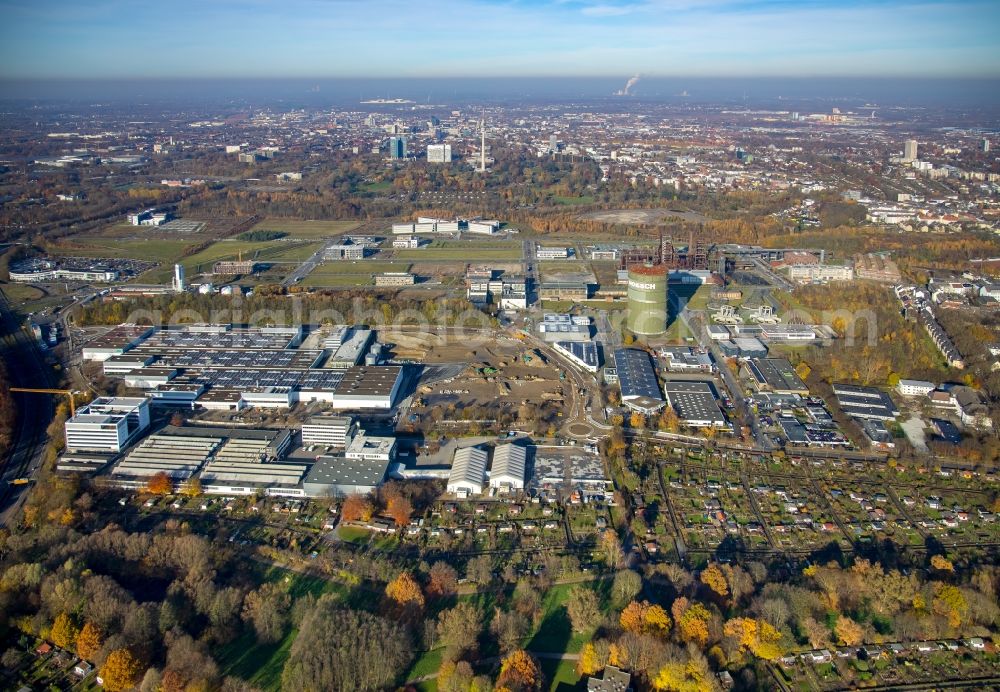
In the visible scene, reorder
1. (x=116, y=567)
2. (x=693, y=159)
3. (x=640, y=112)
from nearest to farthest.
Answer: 1. (x=116, y=567)
2. (x=693, y=159)
3. (x=640, y=112)

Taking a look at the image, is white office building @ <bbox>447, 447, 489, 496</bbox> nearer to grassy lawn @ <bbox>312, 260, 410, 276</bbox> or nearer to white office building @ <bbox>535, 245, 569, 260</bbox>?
grassy lawn @ <bbox>312, 260, 410, 276</bbox>

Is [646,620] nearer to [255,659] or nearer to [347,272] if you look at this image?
[255,659]

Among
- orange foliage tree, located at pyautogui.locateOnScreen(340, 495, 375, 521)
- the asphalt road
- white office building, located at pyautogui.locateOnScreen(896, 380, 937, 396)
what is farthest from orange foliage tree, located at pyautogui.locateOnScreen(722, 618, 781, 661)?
the asphalt road

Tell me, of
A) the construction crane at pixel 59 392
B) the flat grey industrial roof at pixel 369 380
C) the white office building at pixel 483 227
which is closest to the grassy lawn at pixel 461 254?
the white office building at pixel 483 227

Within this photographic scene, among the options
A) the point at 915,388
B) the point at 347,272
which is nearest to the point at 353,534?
the point at 915,388

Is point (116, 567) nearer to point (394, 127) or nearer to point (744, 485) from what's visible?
point (744, 485)

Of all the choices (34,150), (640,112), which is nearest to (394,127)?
(34,150)

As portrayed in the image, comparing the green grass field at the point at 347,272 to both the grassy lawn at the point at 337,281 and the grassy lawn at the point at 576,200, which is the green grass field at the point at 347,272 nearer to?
the grassy lawn at the point at 337,281
